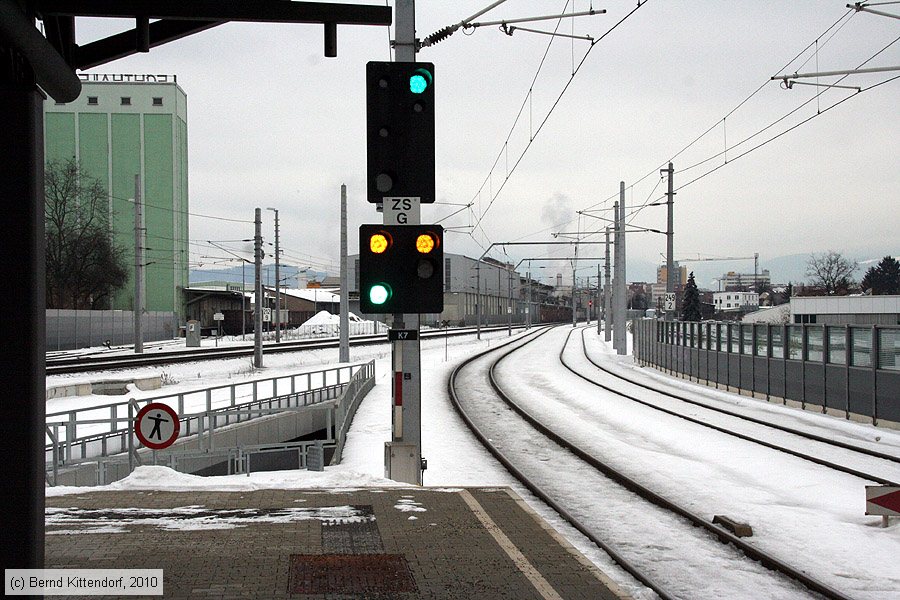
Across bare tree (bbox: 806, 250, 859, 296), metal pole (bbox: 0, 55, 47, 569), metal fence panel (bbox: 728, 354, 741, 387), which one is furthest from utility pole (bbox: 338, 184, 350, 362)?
bare tree (bbox: 806, 250, 859, 296)

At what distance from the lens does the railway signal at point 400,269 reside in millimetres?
9055

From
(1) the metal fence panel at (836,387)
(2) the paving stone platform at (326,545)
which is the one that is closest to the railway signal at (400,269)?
(2) the paving stone platform at (326,545)

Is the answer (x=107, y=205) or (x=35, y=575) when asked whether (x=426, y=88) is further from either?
(x=107, y=205)

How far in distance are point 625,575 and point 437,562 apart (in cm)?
203

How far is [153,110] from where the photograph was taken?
69750 mm

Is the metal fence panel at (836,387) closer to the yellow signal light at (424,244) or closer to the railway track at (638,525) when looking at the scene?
the railway track at (638,525)

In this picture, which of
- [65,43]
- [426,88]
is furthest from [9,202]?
[426,88]

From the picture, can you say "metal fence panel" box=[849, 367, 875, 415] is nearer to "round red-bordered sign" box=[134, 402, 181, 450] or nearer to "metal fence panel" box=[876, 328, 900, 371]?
"metal fence panel" box=[876, 328, 900, 371]

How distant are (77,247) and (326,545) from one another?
56.2 metres

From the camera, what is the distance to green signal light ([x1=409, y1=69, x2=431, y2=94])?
30.0 ft

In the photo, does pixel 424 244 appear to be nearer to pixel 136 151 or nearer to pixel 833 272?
pixel 136 151

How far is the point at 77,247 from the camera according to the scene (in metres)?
58.1

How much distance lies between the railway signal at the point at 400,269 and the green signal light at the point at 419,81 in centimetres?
145

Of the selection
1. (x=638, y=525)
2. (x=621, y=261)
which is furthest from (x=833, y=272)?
(x=638, y=525)
